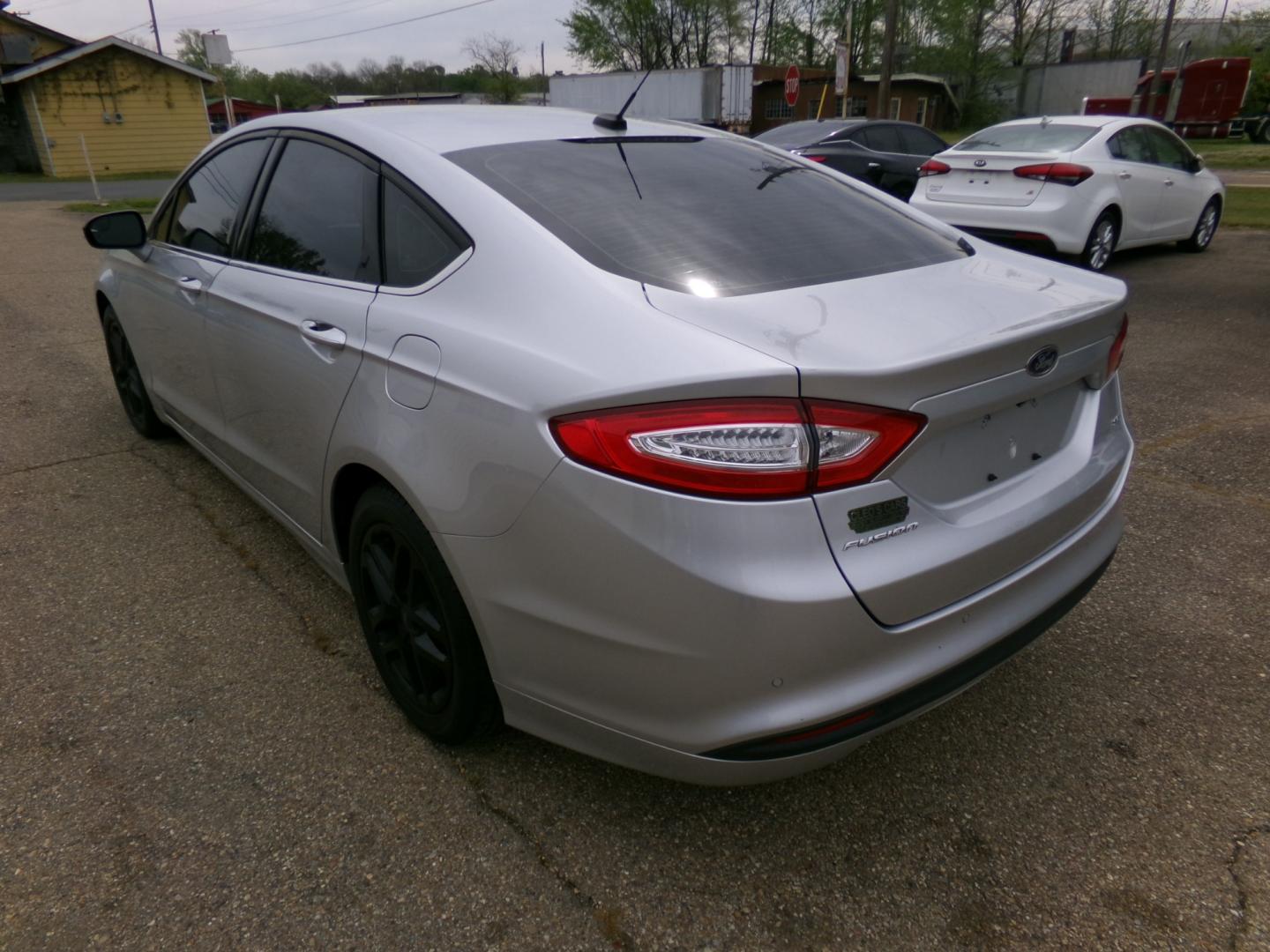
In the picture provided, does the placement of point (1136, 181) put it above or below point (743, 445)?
below

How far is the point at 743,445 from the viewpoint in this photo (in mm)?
1612

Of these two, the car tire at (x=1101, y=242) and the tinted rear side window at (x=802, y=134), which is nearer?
the car tire at (x=1101, y=242)

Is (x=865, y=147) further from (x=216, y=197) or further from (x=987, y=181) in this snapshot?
(x=216, y=197)

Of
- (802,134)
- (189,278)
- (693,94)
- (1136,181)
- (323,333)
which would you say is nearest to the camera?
(323,333)

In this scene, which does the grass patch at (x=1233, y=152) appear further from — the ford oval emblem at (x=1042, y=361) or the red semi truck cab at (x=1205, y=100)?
the ford oval emblem at (x=1042, y=361)

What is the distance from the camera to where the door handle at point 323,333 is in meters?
2.35

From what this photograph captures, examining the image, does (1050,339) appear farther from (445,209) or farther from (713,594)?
(445,209)

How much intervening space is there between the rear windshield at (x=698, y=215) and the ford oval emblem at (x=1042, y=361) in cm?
44

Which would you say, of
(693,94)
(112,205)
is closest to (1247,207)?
(112,205)

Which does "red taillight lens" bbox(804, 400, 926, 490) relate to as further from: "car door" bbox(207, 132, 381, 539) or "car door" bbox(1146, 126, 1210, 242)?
"car door" bbox(1146, 126, 1210, 242)

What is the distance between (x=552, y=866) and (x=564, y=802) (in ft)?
0.68

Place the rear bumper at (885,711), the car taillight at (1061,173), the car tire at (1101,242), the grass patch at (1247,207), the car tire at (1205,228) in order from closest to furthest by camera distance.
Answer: the rear bumper at (885,711) < the car taillight at (1061,173) < the car tire at (1101,242) < the car tire at (1205,228) < the grass patch at (1247,207)

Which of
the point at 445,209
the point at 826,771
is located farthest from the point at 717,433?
the point at 826,771

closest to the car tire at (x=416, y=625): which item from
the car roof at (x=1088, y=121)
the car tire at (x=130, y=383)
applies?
the car tire at (x=130, y=383)
